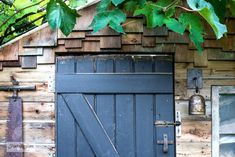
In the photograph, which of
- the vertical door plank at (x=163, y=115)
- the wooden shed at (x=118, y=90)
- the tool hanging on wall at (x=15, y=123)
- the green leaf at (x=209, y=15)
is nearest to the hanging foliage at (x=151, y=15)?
the green leaf at (x=209, y=15)

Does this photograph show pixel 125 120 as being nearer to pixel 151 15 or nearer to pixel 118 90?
pixel 118 90

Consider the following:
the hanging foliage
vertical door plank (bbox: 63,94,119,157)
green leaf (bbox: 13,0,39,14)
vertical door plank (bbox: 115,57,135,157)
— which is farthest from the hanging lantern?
green leaf (bbox: 13,0,39,14)

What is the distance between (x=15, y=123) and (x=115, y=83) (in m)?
0.90

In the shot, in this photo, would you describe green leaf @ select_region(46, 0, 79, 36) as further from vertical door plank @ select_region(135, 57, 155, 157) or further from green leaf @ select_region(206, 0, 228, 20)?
green leaf @ select_region(206, 0, 228, 20)

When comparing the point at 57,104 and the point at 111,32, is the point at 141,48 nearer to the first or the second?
the point at 111,32

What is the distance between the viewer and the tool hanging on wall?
11.0 feet

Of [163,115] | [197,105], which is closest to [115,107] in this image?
[163,115]

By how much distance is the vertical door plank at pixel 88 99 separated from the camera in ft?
11.0

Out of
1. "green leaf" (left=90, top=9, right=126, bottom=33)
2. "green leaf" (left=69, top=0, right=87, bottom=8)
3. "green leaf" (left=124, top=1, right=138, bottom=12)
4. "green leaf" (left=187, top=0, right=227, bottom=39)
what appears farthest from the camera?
"green leaf" (left=69, top=0, right=87, bottom=8)

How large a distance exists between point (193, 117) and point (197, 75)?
1.15ft

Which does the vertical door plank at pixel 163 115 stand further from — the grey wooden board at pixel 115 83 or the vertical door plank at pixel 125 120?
the vertical door plank at pixel 125 120

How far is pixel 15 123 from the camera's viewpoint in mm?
3346

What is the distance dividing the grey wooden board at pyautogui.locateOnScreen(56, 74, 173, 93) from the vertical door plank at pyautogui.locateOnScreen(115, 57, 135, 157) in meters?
0.07

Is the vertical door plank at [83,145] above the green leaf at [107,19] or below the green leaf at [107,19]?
below
